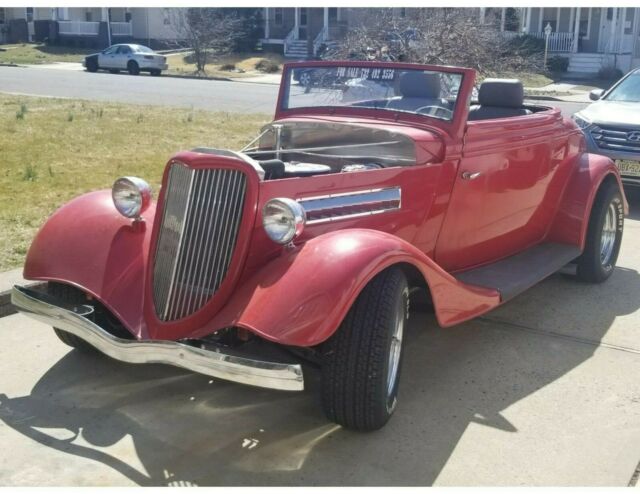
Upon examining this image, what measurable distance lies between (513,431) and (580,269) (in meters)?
2.55

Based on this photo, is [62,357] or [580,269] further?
[580,269]

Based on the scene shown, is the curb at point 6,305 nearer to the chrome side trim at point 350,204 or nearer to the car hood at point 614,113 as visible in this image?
the chrome side trim at point 350,204

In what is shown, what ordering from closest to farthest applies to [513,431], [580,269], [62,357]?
[513,431] → [62,357] → [580,269]

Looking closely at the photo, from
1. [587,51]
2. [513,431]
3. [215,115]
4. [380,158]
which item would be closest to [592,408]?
[513,431]

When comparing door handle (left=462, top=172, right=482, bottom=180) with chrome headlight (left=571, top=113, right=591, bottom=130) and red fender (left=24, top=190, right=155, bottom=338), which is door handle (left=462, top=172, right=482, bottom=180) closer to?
red fender (left=24, top=190, right=155, bottom=338)

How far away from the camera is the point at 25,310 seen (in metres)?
3.69

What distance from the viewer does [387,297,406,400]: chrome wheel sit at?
3.49 m

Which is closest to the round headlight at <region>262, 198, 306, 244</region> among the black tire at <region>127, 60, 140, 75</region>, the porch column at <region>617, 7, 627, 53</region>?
the black tire at <region>127, 60, 140, 75</region>

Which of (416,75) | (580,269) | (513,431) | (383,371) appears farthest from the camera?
(580,269)

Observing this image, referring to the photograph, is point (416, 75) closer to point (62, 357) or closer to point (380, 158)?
point (380, 158)

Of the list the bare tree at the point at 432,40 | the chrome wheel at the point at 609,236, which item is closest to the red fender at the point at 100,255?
the chrome wheel at the point at 609,236

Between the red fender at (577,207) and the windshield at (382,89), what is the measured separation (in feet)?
5.00

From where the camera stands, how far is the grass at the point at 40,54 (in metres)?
36.0

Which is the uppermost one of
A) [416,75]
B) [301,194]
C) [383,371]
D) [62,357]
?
[416,75]
